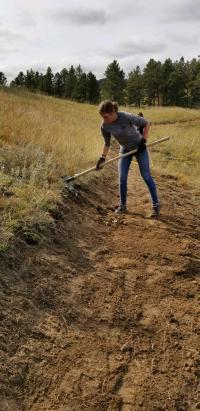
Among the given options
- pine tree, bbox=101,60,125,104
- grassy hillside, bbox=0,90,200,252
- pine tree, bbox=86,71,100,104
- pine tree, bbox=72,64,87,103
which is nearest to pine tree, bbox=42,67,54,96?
pine tree, bbox=72,64,87,103

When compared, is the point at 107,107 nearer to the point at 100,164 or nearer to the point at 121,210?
the point at 100,164

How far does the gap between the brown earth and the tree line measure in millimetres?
48993

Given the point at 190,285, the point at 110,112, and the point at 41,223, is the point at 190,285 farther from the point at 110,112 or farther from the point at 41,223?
the point at 110,112

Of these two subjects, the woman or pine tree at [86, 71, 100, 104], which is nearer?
the woman

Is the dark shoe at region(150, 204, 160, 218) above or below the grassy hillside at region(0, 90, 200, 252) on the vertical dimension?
below

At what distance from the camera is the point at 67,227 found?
5395 mm

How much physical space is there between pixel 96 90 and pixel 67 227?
50.5 meters

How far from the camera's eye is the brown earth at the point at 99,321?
309 cm

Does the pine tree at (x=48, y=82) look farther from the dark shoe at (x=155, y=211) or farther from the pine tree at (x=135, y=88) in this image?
the dark shoe at (x=155, y=211)

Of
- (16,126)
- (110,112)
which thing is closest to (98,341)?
(110,112)

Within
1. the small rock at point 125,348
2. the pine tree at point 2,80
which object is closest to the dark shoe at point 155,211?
the small rock at point 125,348

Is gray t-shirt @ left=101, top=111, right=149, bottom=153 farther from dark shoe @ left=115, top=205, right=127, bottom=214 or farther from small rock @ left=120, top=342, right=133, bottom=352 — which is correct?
small rock @ left=120, top=342, right=133, bottom=352

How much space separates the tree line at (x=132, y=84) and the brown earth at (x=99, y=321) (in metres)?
49.0

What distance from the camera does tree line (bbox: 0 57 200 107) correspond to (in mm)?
53000
